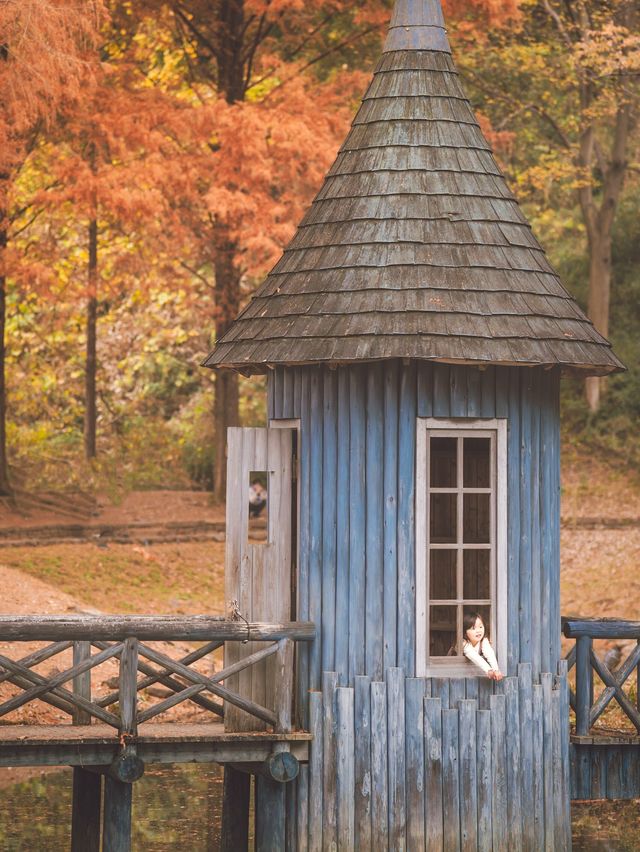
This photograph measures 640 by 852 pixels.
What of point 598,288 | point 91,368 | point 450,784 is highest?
point 598,288

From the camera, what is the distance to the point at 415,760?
34.1 feet

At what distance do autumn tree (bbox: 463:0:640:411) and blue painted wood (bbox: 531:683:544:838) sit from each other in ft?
61.2

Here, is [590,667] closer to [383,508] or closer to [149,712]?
[383,508]

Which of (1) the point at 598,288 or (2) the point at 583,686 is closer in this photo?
(2) the point at 583,686

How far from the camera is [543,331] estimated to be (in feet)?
34.6

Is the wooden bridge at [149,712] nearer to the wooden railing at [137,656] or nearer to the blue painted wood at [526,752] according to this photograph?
the wooden railing at [137,656]

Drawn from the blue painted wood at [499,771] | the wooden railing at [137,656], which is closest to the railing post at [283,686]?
the wooden railing at [137,656]

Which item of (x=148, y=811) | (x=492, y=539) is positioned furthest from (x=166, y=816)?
(x=492, y=539)

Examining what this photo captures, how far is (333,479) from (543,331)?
176 centimetres

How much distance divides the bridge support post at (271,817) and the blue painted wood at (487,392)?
2912mm

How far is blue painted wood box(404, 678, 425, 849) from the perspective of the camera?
10.4 metres

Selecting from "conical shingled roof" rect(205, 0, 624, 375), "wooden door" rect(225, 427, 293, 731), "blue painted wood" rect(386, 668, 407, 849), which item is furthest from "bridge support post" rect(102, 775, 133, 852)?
"conical shingled roof" rect(205, 0, 624, 375)

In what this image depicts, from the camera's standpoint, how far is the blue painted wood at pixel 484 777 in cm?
1043

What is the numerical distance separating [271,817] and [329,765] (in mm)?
560
